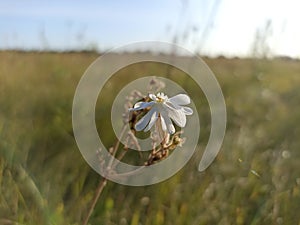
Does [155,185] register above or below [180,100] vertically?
below

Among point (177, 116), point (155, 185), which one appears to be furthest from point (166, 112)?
point (155, 185)

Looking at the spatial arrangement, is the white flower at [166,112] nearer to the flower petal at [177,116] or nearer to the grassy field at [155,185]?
the flower petal at [177,116]

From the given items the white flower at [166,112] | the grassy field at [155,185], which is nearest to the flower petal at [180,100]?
the white flower at [166,112]

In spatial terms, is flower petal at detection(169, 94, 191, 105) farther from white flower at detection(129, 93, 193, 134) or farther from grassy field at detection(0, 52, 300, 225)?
grassy field at detection(0, 52, 300, 225)

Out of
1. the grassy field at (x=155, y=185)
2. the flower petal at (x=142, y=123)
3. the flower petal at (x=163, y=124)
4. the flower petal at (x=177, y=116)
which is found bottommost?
the grassy field at (x=155, y=185)

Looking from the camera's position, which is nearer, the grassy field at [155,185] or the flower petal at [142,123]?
the flower petal at [142,123]

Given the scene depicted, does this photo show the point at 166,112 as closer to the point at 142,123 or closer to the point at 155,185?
the point at 142,123

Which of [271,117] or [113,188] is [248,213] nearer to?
[113,188]

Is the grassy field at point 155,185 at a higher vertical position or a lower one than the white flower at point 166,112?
lower
